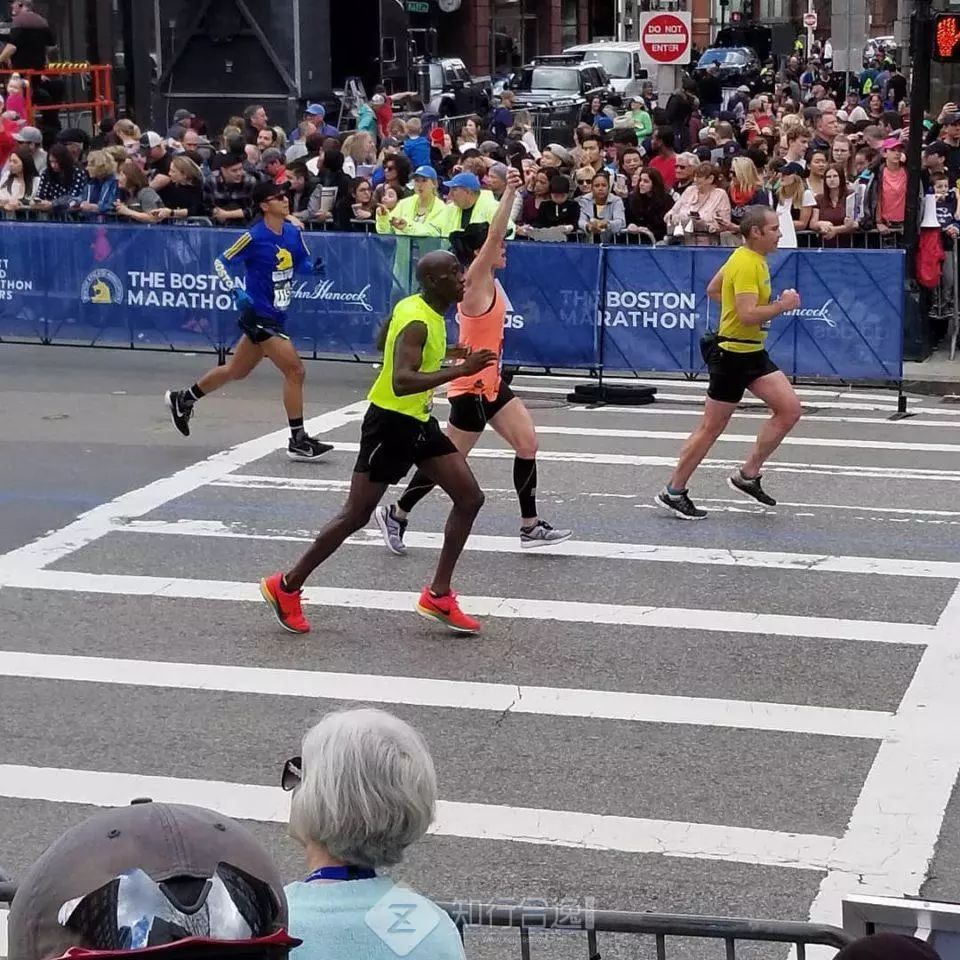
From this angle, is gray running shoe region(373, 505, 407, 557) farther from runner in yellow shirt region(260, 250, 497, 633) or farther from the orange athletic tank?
runner in yellow shirt region(260, 250, 497, 633)

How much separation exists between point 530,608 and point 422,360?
1.47 metres

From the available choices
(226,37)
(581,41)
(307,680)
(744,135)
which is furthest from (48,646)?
(581,41)

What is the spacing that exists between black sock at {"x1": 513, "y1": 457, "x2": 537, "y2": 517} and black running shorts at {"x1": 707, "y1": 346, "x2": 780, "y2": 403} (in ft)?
4.32

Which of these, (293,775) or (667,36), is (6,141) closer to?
(667,36)

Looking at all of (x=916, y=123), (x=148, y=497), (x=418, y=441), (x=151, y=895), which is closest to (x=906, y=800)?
(x=418, y=441)

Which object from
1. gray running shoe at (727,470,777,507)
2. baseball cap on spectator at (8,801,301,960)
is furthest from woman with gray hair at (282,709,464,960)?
gray running shoe at (727,470,777,507)

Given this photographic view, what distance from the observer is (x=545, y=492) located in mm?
11797

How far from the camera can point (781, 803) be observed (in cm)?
650

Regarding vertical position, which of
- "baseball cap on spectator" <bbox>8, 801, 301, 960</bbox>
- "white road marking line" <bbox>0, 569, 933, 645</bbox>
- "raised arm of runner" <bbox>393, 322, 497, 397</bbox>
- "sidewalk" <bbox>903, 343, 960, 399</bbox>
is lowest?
"white road marking line" <bbox>0, 569, 933, 645</bbox>

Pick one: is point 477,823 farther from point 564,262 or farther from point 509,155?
point 509,155

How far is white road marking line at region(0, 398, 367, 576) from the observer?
10.2 metres

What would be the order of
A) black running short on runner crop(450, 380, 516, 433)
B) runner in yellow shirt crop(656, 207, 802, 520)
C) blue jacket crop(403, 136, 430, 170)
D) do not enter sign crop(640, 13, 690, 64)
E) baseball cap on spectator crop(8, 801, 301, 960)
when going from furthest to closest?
do not enter sign crop(640, 13, 690, 64)
blue jacket crop(403, 136, 430, 170)
runner in yellow shirt crop(656, 207, 802, 520)
black running short on runner crop(450, 380, 516, 433)
baseball cap on spectator crop(8, 801, 301, 960)

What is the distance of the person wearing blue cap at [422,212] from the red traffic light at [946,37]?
4.61 metres

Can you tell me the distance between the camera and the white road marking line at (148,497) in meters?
10.2
